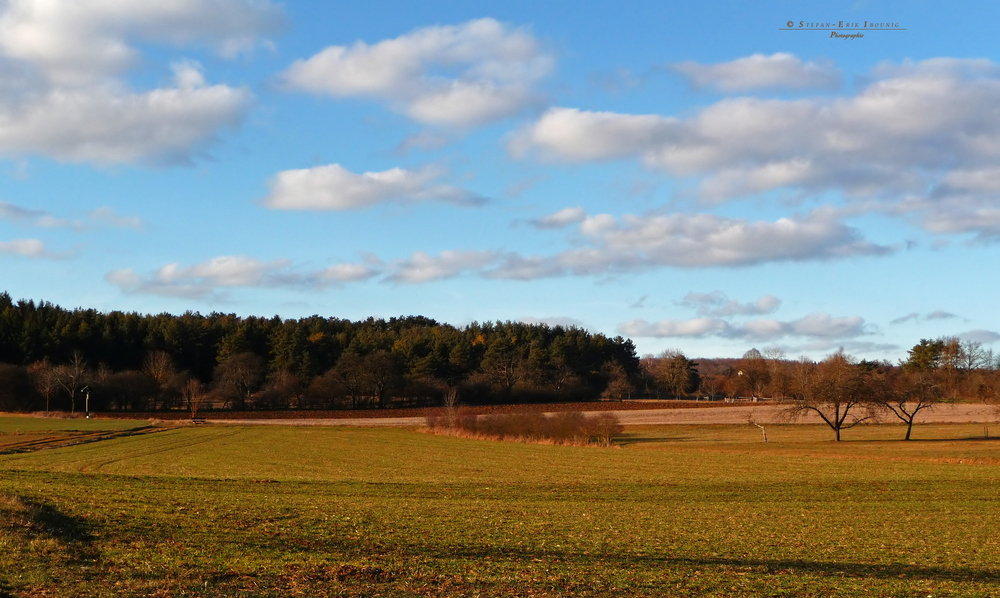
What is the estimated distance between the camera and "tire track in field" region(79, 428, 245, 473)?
36.6m

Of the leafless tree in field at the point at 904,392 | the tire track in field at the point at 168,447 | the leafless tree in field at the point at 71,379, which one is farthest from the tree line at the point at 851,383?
the leafless tree in field at the point at 71,379

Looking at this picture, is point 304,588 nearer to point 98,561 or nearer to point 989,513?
point 98,561

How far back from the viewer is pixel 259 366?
119 m

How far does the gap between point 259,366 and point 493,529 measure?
107 meters

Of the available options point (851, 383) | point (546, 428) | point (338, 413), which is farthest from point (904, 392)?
point (338, 413)

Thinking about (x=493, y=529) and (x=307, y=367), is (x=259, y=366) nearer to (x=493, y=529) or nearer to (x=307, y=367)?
(x=307, y=367)

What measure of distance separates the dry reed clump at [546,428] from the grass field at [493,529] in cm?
2260

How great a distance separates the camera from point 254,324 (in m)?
133

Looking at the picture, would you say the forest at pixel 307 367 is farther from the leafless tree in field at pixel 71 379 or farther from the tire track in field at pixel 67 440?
the tire track in field at pixel 67 440

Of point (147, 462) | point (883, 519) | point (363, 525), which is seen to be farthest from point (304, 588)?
point (147, 462)

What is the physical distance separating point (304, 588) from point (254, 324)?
419ft

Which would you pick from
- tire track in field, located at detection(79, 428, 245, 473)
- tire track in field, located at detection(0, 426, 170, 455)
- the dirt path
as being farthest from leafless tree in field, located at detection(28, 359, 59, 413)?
tire track in field, located at detection(79, 428, 245, 473)

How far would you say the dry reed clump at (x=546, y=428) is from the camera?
65.6 m

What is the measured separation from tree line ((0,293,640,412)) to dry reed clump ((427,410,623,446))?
3563 cm
